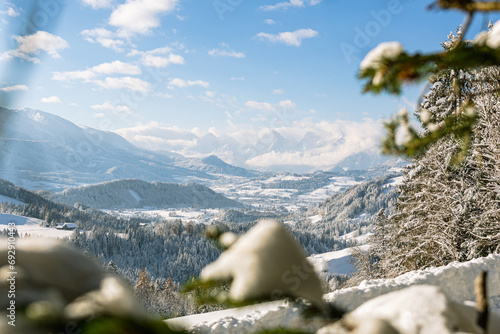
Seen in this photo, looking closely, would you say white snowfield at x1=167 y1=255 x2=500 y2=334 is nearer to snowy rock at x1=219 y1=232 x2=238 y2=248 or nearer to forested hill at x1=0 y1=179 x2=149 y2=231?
snowy rock at x1=219 y1=232 x2=238 y2=248

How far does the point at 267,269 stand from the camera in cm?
104

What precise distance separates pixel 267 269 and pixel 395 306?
A: 52cm

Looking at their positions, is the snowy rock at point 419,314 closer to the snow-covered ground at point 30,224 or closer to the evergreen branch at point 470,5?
the evergreen branch at point 470,5

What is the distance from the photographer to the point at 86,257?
1075mm

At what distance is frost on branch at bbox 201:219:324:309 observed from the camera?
1.02m

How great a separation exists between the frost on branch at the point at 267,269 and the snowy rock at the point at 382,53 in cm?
122

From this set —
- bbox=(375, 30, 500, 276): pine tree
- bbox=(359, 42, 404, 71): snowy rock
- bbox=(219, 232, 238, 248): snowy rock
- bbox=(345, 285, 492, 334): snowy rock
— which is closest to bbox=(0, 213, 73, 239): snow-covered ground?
bbox=(375, 30, 500, 276): pine tree

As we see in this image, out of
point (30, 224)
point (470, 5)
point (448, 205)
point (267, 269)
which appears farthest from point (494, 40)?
point (30, 224)

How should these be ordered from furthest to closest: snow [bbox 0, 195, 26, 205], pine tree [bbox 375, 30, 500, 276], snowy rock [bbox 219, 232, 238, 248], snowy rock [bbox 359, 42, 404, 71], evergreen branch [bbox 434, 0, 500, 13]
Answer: snow [bbox 0, 195, 26, 205], pine tree [bbox 375, 30, 500, 276], snowy rock [bbox 359, 42, 404, 71], evergreen branch [bbox 434, 0, 500, 13], snowy rock [bbox 219, 232, 238, 248]

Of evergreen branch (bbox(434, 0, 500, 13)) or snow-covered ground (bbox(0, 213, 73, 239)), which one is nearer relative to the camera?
evergreen branch (bbox(434, 0, 500, 13))

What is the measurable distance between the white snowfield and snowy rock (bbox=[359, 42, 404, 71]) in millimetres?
1242

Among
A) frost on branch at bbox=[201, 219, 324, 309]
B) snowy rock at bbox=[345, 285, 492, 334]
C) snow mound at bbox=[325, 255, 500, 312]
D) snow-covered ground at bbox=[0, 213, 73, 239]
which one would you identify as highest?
frost on branch at bbox=[201, 219, 324, 309]

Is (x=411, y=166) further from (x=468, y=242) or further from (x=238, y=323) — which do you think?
(x=238, y=323)

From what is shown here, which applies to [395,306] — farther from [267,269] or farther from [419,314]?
[267,269]
